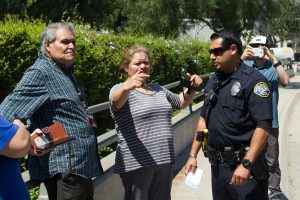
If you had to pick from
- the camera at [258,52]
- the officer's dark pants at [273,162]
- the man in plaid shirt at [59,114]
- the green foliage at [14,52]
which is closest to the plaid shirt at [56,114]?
the man in plaid shirt at [59,114]

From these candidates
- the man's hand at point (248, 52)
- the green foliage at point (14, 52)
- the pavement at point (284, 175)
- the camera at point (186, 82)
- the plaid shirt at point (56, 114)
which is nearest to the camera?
the plaid shirt at point (56, 114)

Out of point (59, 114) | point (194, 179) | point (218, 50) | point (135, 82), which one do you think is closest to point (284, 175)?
point (194, 179)

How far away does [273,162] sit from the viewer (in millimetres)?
5324

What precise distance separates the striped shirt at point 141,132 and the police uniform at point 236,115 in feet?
1.27

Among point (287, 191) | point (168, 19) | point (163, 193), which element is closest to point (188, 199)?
point (287, 191)

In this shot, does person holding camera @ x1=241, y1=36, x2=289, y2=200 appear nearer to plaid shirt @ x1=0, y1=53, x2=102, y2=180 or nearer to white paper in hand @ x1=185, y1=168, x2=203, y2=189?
white paper in hand @ x1=185, y1=168, x2=203, y2=189

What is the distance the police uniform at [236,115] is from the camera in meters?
3.34

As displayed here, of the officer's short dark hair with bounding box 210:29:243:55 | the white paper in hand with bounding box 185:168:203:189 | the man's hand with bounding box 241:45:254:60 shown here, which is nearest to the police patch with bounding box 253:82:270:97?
the officer's short dark hair with bounding box 210:29:243:55

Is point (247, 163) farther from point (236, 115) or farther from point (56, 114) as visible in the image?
point (56, 114)

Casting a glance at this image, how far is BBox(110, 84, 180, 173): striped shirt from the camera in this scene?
3580 mm

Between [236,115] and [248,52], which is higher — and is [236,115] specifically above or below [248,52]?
below

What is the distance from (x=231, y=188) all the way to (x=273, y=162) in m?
1.99

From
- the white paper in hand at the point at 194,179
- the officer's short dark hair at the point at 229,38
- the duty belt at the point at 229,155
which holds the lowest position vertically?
the white paper in hand at the point at 194,179

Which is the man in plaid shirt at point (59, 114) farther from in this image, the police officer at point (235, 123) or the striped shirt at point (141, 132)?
the police officer at point (235, 123)
